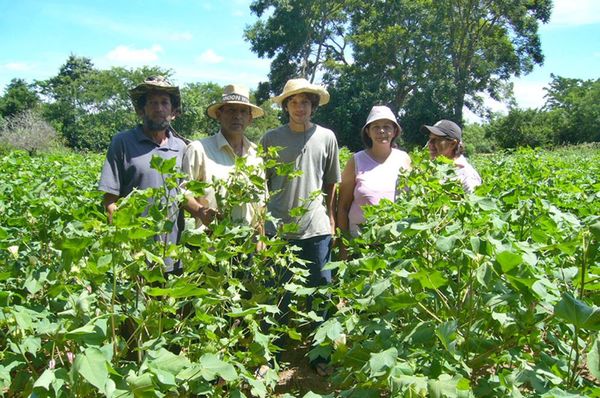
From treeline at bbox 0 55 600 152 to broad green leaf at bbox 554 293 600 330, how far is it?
91.9 ft

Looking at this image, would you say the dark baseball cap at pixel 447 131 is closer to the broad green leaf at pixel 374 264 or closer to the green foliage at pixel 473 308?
the green foliage at pixel 473 308

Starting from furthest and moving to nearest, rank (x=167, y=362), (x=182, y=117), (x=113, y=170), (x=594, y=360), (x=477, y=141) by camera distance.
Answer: (x=477, y=141) < (x=182, y=117) < (x=113, y=170) < (x=167, y=362) < (x=594, y=360)

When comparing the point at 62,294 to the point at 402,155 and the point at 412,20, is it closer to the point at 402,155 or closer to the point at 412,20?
the point at 402,155

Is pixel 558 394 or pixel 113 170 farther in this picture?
pixel 113 170

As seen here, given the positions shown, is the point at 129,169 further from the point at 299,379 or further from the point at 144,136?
the point at 299,379

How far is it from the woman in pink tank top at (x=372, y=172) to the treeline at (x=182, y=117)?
2544 cm

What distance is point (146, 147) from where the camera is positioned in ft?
9.61

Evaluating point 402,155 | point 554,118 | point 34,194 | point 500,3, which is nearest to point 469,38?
point 500,3

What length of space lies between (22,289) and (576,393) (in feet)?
4.87

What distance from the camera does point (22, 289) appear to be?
5.41ft

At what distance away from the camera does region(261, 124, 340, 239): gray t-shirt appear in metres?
3.15

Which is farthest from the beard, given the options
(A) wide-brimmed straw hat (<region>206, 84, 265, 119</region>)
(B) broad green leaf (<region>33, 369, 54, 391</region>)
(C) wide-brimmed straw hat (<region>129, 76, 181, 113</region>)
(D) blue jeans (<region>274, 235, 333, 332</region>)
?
(B) broad green leaf (<region>33, 369, 54, 391</region>)

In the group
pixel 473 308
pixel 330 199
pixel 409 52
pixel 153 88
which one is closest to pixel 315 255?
pixel 330 199

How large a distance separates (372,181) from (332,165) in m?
0.26
